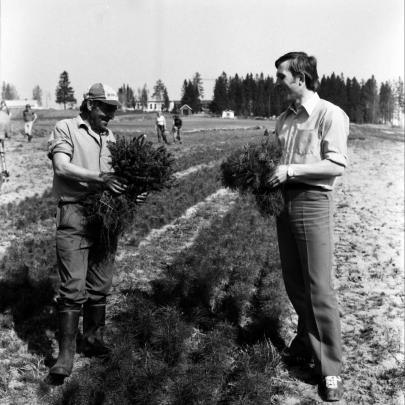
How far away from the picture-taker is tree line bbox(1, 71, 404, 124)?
2284 centimetres

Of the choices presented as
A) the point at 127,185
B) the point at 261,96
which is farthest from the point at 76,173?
the point at 261,96

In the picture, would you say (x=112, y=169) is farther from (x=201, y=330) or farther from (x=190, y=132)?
(x=190, y=132)

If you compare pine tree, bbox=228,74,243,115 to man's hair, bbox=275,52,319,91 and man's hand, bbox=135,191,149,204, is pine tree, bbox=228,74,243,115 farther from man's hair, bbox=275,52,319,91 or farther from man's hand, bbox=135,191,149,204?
man's hair, bbox=275,52,319,91

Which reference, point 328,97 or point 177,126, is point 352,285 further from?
point 328,97

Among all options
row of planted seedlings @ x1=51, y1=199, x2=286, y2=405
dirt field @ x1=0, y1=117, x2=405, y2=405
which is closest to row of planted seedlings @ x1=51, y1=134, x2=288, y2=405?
row of planted seedlings @ x1=51, y1=199, x2=286, y2=405

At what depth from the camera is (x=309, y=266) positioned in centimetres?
405

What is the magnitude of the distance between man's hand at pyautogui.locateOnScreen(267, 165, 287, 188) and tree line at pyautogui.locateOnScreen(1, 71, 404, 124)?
2.40ft

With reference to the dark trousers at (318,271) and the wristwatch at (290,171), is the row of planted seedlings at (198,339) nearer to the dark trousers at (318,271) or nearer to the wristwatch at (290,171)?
the dark trousers at (318,271)

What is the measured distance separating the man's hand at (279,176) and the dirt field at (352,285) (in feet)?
5.54

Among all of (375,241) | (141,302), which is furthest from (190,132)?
(141,302)

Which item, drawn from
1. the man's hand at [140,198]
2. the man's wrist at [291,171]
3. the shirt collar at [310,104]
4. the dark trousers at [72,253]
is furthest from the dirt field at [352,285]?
the shirt collar at [310,104]

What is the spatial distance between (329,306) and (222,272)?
8.89ft

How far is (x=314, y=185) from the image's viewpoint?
3.97 m

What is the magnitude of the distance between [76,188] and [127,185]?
0.46 metres
